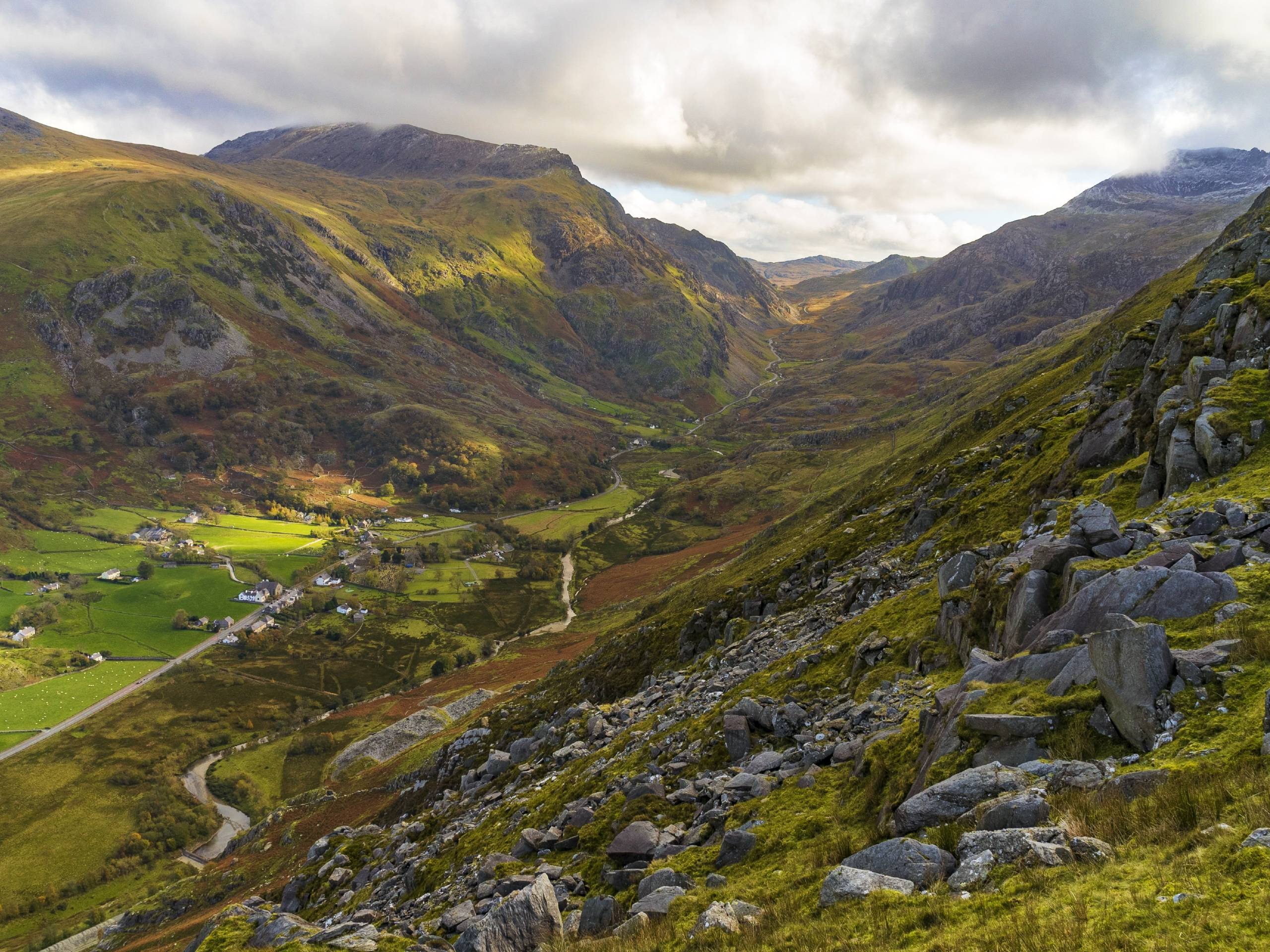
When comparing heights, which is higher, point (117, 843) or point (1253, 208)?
point (1253, 208)

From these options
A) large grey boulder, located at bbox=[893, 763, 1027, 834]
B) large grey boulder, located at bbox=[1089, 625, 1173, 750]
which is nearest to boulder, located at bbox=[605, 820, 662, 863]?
large grey boulder, located at bbox=[893, 763, 1027, 834]

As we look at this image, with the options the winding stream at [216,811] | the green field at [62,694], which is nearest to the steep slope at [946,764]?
the winding stream at [216,811]

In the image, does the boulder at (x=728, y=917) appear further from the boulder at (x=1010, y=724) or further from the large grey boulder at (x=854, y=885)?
the boulder at (x=1010, y=724)

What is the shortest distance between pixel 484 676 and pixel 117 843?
7078 cm

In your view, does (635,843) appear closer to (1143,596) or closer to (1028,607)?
(1028,607)

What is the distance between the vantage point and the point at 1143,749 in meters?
13.5

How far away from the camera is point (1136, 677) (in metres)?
14.2

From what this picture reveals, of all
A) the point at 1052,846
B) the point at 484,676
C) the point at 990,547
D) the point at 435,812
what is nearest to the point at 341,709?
the point at 484,676

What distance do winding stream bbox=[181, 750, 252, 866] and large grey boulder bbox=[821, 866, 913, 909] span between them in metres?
129

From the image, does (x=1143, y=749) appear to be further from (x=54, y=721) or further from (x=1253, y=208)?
(x=54, y=721)

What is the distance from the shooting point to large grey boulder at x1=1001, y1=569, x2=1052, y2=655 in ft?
69.8

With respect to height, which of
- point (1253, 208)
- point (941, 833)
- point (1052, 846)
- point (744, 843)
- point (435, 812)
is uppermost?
point (1253, 208)

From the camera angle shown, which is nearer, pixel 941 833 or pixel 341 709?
pixel 941 833

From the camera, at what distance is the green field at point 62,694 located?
15200 centimetres
